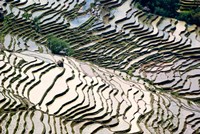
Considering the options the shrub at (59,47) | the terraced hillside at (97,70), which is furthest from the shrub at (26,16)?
the shrub at (59,47)

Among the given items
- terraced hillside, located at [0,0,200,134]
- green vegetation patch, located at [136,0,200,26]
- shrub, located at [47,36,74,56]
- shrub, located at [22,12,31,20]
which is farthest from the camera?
green vegetation patch, located at [136,0,200,26]

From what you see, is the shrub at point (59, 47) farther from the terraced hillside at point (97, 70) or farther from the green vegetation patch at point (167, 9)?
the green vegetation patch at point (167, 9)

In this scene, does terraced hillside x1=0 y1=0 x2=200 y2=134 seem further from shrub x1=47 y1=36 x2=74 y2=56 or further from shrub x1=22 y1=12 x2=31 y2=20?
shrub x1=47 y1=36 x2=74 y2=56

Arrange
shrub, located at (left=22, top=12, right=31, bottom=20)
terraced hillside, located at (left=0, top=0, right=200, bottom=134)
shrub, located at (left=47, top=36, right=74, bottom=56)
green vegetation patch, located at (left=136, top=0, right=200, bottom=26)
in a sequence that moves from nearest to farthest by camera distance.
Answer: terraced hillside, located at (left=0, top=0, right=200, bottom=134) → shrub, located at (left=47, top=36, right=74, bottom=56) → shrub, located at (left=22, top=12, right=31, bottom=20) → green vegetation patch, located at (left=136, top=0, right=200, bottom=26)

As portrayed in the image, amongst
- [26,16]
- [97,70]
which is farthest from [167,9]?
[97,70]

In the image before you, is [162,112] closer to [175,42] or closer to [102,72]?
[102,72]

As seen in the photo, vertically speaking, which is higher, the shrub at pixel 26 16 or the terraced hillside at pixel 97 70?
the shrub at pixel 26 16

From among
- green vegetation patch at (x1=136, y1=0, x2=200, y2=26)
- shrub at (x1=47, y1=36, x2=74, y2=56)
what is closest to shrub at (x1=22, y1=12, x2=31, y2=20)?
shrub at (x1=47, y1=36, x2=74, y2=56)

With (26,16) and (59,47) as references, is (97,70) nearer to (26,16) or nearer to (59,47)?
(59,47)

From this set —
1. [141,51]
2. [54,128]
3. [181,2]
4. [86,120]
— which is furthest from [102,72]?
[181,2]
